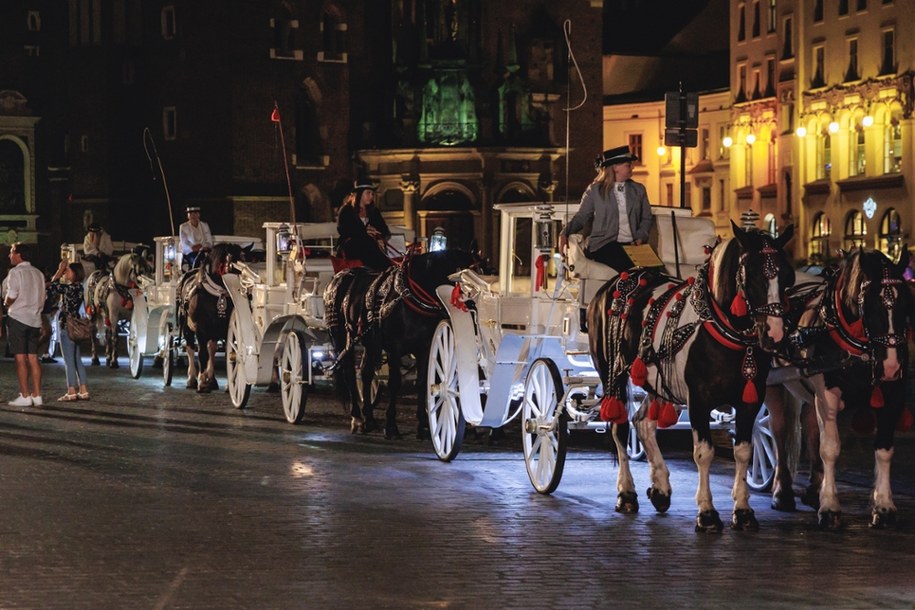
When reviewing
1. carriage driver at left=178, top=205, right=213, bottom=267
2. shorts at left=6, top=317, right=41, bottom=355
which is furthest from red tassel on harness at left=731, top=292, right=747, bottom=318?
carriage driver at left=178, top=205, right=213, bottom=267

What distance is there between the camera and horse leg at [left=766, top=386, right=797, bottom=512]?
12656 mm

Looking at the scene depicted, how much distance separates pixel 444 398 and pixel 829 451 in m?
4.60

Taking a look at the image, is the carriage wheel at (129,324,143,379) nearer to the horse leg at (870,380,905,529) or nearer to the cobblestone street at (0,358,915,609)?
the cobblestone street at (0,358,915,609)

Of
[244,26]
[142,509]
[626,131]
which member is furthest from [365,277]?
[626,131]

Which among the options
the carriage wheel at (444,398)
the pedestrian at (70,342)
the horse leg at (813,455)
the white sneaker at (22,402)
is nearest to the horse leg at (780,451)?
the horse leg at (813,455)

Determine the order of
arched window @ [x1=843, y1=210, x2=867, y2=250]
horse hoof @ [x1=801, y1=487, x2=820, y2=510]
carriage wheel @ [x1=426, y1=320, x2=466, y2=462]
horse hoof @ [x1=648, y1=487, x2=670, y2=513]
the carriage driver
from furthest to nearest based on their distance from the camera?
arched window @ [x1=843, y1=210, x2=867, y2=250] < the carriage driver < carriage wheel @ [x1=426, y1=320, x2=466, y2=462] < horse hoof @ [x1=801, y1=487, x2=820, y2=510] < horse hoof @ [x1=648, y1=487, x2=670, y2=513]

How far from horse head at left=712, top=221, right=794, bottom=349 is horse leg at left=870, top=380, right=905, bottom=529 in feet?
3.47

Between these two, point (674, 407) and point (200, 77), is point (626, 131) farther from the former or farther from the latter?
point (674, 407)

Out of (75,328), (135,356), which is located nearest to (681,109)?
(75,328)

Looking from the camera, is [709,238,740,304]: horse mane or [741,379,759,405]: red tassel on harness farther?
[741,379,759,405]: red tassel on harness

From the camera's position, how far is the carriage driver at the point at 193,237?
25.7m

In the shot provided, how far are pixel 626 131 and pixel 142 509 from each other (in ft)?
270

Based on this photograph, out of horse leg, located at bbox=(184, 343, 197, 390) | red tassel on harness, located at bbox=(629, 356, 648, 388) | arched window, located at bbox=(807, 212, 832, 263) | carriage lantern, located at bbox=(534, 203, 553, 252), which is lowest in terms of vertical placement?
horse leg, located at bbox=(184, 343, 197, 390)

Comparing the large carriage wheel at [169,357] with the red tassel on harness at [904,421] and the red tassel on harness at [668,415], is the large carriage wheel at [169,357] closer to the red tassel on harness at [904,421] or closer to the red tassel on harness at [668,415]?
the red tassel on harness at [668,415]
